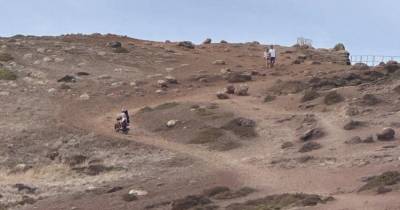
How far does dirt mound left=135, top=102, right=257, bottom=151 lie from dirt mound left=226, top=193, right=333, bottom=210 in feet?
47.1

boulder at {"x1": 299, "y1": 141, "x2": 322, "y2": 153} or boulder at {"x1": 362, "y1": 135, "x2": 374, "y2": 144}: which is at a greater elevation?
boulder at {"x1": 362, "y1": 135, "x2": 374, "y2": 144}

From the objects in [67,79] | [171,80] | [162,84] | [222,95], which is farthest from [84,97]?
[222,95]

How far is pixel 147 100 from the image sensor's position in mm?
61406

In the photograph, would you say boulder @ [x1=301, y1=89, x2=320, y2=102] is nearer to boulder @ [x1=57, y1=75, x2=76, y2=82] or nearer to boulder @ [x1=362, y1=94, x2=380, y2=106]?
boulder @ [x1=362, y1=94, x2=380, y2=106]

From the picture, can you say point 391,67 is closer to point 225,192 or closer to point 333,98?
point 333,98

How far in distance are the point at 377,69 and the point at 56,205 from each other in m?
33.4

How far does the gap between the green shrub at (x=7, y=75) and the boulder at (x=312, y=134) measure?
99.4 feet

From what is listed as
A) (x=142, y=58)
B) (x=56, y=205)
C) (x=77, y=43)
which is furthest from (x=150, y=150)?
(x=77, y=43)

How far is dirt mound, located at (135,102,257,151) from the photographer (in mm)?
47594

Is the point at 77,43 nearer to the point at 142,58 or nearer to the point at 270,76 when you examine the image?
the point at 142,58

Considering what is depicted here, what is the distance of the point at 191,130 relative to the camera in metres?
50.5

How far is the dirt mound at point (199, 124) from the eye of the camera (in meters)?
47.6

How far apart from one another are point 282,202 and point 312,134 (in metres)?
14.9

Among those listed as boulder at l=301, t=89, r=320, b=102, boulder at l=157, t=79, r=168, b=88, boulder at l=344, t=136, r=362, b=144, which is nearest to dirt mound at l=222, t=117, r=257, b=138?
boulder at l=301, t=89, r=320, b=102
